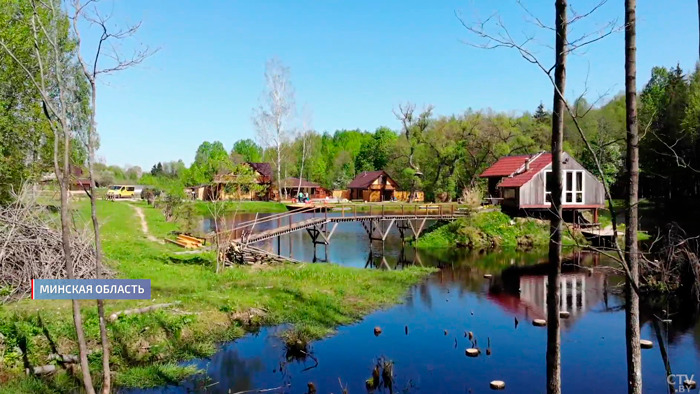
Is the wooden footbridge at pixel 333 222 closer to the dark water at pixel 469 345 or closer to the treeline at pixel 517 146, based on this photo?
the dark water at pixel 469 345

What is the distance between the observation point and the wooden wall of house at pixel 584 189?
33969mm

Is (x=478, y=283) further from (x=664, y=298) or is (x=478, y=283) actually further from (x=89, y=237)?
(x=89, y=237)

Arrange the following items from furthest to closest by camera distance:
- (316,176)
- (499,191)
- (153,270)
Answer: (316,176)
(499,191)
(153,270)

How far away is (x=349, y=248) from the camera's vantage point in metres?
32.8

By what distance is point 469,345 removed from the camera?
551 inches

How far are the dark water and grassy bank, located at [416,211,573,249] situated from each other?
11330mm

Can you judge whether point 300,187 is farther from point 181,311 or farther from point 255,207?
point 181,311

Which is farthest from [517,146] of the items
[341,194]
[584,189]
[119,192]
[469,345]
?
[119,192]

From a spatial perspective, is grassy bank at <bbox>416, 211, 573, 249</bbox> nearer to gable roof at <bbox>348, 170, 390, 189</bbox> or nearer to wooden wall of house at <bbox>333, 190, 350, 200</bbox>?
gable roof at <bbox>348, 170, 390, 189</bbox>

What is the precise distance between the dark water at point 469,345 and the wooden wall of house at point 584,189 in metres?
13.1

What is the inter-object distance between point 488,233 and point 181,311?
2440 centimetres

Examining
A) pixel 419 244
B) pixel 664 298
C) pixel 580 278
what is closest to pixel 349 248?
pixel 419 244

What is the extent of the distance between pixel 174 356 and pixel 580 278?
60.0ft

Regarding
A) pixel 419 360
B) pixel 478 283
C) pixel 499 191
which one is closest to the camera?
pixel 419 360
